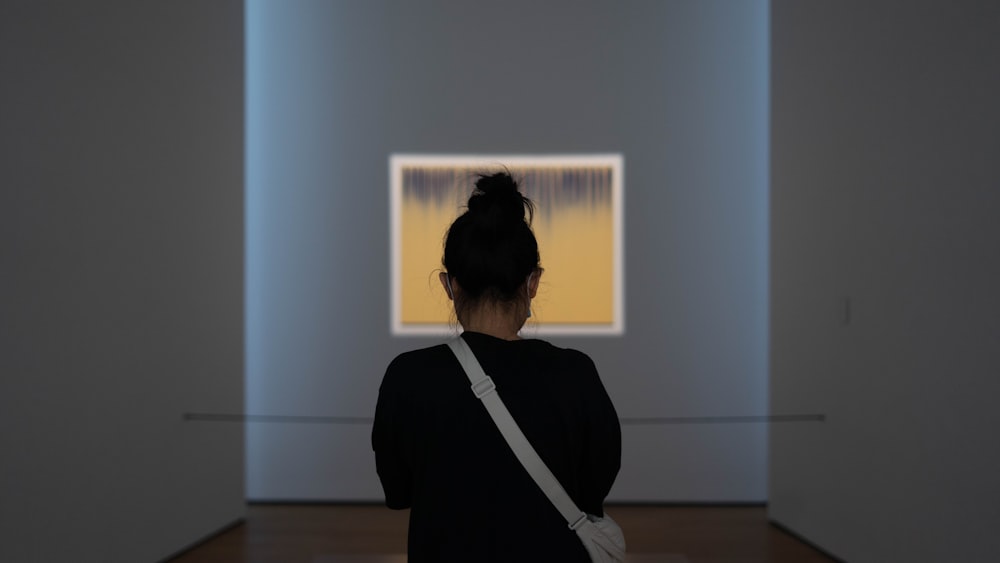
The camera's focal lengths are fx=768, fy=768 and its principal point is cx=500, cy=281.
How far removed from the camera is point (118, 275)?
3.69 m

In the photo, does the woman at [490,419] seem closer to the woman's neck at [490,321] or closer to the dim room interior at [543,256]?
the woman's neck at [490,321]

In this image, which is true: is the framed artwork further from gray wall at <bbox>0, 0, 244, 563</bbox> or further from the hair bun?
the hair bun

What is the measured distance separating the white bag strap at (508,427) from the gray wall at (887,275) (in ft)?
7.74

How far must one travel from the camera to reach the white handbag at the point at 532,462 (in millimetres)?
1240

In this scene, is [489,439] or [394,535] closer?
[489,439]

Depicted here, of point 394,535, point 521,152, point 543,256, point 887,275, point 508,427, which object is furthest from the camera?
point 543,256

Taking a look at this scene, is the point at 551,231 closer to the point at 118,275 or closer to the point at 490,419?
Answer: the point at 118,275

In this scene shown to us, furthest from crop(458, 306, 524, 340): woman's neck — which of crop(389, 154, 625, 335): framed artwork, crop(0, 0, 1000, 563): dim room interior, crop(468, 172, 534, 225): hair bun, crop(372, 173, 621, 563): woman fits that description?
crop(389, 154, 625, 335): framed artwork

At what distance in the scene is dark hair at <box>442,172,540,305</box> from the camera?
4.30 ft

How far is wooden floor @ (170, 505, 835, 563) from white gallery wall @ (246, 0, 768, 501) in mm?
259

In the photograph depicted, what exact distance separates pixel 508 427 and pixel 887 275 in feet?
9.89

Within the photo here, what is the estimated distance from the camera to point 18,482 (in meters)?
2.97

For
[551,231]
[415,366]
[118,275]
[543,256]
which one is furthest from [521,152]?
[415,366]

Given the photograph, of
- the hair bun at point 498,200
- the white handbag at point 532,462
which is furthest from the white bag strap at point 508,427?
the hair bun at point 498,200
